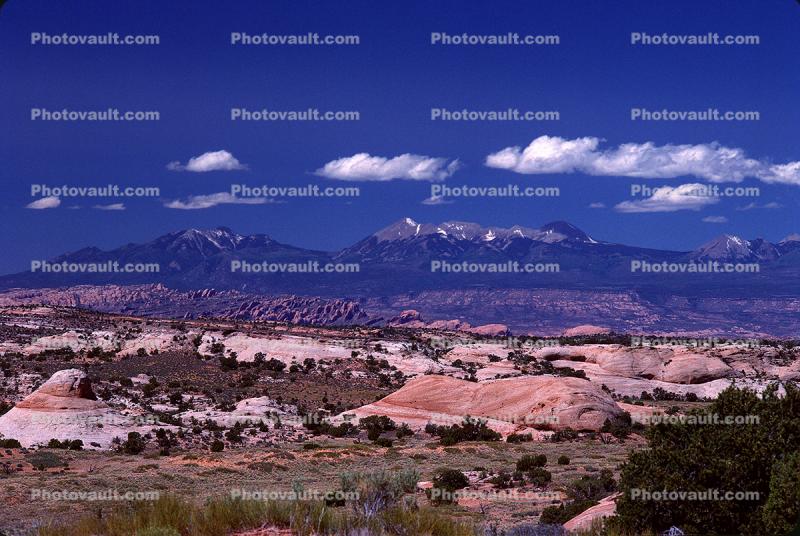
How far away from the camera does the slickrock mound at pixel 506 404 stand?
3950 cm

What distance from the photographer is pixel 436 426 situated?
136 ft

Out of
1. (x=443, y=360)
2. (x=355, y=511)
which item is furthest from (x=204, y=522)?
(x=443, y=360)

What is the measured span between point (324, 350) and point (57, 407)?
113 ft

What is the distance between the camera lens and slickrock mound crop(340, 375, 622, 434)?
39.5m

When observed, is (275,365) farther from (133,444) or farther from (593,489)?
(593,489)

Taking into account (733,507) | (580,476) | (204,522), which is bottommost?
(580,476)

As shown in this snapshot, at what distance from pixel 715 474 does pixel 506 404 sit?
29760 millimetres

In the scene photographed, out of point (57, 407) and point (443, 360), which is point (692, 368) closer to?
point (443, 360)

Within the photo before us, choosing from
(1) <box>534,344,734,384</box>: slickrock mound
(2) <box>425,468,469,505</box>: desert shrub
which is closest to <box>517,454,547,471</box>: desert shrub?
(2) <box>425,468,469,505</box>: desert shrub

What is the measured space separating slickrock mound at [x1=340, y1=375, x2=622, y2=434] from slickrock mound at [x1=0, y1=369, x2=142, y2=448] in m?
13.5

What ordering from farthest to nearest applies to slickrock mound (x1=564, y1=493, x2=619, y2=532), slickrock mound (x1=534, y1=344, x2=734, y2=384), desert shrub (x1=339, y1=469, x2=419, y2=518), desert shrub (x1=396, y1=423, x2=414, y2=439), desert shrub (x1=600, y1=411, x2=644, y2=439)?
slickrock mound (x1=534, y1=344, x2=734, y2=384) < desert shrub (x1=396, y1=423, x2=414, y2=439) < desert shrub (x1=600, y1=411, x2=644, y2=439) < slickrock mound (x1=564, y1=493, x2=619, y2=532) < desert shrub (x1=339, y1=469, x2=419, y2=518)

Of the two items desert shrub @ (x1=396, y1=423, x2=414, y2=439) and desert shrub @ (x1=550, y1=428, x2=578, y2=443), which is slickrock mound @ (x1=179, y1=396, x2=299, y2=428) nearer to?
desert shrub @ (x1=396, y1=423, x2=414, y2=439)

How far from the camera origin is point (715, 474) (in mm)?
12781

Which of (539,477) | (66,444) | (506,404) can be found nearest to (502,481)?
(539,477)
